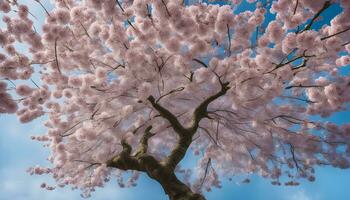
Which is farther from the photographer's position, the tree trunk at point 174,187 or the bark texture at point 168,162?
the bark texture at point 168,162

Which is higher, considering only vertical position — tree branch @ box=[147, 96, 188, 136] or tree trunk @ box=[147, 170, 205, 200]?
tree branch @ box=[147, 96, 188, 136]

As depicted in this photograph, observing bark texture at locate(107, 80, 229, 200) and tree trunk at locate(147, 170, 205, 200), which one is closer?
tree trunk at locate(147, 170, 205, 200)

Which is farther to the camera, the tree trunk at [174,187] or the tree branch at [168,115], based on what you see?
the tree branch at [168,115]

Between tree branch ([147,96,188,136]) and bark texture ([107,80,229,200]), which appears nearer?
bark texture ([107,80,229,200])

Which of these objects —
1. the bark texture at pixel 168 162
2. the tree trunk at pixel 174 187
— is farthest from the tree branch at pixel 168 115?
the tree trunk at pixel 174 187

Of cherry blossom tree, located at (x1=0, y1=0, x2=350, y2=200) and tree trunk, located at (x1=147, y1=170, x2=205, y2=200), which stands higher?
cherry blossom tree, located at (x1=0, y1=0, x2=350, y2=200)

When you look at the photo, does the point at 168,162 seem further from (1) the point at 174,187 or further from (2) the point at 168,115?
(2) the point at 168,115

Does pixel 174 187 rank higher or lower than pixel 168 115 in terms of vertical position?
lower

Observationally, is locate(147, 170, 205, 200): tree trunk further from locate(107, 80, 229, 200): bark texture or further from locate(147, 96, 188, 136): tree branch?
locate(147, 96, 188, 136): tree branch

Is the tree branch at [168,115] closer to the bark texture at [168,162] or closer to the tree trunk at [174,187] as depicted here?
the bark texture at [168,162]

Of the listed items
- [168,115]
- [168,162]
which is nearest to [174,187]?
[168,162]

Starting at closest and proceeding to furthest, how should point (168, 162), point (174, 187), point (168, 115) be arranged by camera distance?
1. point (174, 187)
2. point (168, 162)
3. point (168, 115)

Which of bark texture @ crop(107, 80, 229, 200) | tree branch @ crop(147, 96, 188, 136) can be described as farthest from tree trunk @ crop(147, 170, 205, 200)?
tree branch @ crop(147, 96, 188, 136)

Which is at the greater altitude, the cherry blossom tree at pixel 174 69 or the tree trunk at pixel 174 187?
the cherry blossom tree at pixel 174 69
